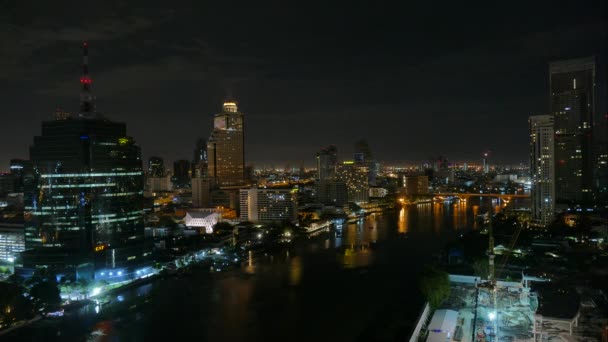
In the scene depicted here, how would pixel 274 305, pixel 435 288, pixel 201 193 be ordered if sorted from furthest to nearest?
pixel 201 193, pixel 274 305, pixel 435 288

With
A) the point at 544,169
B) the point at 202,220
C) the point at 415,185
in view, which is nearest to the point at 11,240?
the point at 202,220

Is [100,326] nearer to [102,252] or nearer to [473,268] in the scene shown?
[102,252]

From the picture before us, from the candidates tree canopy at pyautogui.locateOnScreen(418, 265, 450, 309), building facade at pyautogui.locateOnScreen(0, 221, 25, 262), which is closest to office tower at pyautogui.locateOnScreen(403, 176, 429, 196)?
building facade at pyautogui.locateOnScreen(0, 221, 25, 262)

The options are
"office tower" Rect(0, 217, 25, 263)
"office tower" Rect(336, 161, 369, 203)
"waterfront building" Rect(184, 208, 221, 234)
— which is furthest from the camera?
"office tower" Rect(336, 161, 369, 203)

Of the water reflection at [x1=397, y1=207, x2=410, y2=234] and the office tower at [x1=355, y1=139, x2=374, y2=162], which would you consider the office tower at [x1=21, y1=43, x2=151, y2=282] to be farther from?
the office tower at [x1=355, y1=139, x2=374, y2=162]

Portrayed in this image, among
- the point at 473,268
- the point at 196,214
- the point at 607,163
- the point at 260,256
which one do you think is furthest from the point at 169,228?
the point at 607,163

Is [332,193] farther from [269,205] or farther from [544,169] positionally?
[544,169]
